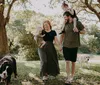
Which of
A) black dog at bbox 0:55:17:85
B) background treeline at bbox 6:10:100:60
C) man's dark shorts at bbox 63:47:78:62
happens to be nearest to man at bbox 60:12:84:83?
man's dark shorts at bbox 63:47:78:62

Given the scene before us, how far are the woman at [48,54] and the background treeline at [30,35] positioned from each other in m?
0.58

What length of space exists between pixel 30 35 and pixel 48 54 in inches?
780

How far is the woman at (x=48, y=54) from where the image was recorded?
8516mm

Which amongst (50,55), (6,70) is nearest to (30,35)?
(50,55)

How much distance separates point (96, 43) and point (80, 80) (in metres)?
28.6

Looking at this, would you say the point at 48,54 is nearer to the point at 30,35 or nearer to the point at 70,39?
the point at 70,39

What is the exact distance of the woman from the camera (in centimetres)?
852

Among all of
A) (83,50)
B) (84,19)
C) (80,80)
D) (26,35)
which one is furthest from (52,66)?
(83,50)

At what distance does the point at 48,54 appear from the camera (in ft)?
28.4

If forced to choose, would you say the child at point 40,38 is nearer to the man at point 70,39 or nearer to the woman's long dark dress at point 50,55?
the woman's long dark dress at point 50,55

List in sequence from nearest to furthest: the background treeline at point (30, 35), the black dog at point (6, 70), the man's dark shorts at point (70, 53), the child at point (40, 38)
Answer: the black dog at point (6, 70) < the man's dark shorts at point (70, 53) < the child at point (40, 38) < the background treeline at point (30, 35)

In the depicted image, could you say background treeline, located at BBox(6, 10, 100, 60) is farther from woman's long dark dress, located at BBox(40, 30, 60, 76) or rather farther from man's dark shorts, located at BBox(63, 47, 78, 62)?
man's dark shorts, located at BBox(63, 47, 78, 62)

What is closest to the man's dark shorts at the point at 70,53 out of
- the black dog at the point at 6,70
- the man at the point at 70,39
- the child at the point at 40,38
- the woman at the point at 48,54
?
the man at the point at 70,39

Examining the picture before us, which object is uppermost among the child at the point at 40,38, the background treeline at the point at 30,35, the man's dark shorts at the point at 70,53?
the child at the point at 40,38
